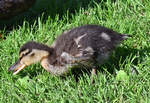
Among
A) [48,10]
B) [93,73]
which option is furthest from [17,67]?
[48,10]

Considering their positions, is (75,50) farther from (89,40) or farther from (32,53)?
(32,53)

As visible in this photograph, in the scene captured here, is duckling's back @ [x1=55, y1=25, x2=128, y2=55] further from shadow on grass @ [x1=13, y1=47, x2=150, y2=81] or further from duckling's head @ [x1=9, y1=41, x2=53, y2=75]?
shadow on grass @ [x1=13, y1=47, x2=150, y2=81]

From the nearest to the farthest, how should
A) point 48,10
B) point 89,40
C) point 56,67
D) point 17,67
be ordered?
1. point 89,40
2. point 56,67
3. point 17,67
4. point 48,10

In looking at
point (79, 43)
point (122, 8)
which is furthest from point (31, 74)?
point (122, 8)

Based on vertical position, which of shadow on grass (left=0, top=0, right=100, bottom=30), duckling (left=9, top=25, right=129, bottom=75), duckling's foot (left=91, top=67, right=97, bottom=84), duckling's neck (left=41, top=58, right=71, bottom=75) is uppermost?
shadow on grass (left=0, top=0, right=100, bottom=30)

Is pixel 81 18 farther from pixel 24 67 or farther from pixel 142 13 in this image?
pixel 24 67

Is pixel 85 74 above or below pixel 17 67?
below

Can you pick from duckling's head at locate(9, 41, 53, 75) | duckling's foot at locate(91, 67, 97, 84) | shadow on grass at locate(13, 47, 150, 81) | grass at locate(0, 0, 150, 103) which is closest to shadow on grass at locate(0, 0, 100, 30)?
grass at locate(0, 0, 150, 103)
